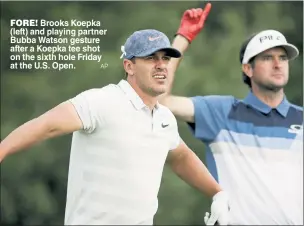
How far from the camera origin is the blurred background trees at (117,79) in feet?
14.5

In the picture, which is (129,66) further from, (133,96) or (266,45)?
(266,45)

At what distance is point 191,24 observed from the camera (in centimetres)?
388

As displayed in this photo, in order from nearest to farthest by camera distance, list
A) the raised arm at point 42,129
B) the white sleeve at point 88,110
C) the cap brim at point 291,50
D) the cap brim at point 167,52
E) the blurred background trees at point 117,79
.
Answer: the raised arm at point 42,129 < the white sleeve at point 88,110 < the cap brim at point 167,52 < the cap brim at point 291,50 < the blurred background trees at point 117,79

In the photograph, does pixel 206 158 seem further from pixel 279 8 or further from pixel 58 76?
pixel 279 8

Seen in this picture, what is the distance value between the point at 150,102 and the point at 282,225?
0.96 metres

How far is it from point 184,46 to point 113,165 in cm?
103

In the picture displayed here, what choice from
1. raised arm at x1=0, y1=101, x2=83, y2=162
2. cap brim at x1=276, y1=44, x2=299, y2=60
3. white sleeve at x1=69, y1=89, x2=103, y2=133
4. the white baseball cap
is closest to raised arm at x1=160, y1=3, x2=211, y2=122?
the white baseball cap

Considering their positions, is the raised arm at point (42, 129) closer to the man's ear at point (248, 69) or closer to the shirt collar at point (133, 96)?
the shirt collar at point (133, 96)

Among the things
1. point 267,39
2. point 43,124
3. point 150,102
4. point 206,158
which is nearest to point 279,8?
point 267,39

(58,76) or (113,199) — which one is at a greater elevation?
(58,76)

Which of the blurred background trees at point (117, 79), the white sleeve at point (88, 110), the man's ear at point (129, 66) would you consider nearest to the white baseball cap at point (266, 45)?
the blurred background trees at point (117, 79)

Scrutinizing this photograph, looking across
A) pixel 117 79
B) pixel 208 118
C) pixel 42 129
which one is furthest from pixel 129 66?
pixel 117 79

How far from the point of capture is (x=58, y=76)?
4.36 meters

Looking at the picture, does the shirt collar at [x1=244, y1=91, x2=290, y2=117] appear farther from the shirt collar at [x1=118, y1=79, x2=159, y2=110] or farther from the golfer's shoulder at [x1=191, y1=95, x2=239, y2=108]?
the shirt collar at [x1=118, y1=79, x2=159, y2=110]
